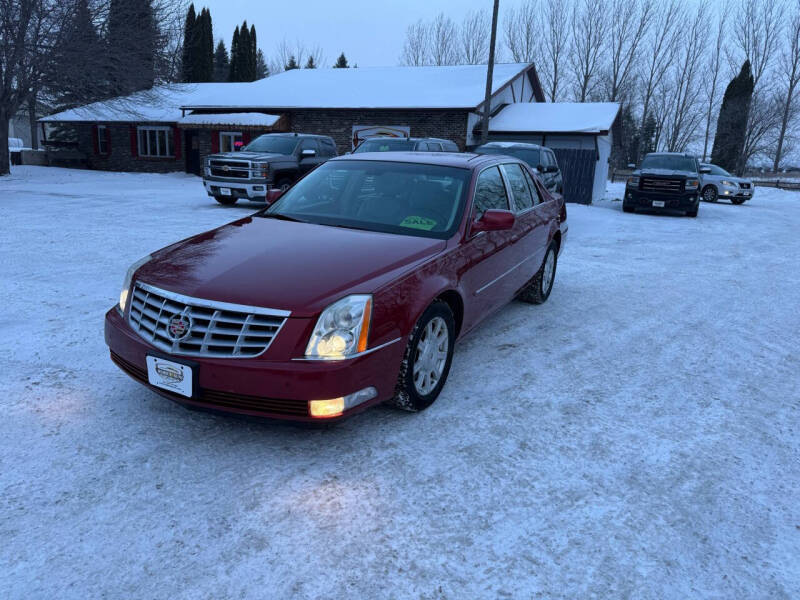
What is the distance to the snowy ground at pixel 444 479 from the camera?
7.82ft

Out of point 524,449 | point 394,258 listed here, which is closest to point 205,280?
point 394,258

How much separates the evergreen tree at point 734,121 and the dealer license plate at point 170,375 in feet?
190

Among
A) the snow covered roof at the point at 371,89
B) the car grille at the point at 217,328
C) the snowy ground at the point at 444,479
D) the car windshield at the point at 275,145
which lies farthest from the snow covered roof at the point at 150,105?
the car grille at the point at 217,328

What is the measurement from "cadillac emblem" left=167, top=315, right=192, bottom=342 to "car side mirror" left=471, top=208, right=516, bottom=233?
2084 mm

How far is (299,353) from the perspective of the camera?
2.97 m

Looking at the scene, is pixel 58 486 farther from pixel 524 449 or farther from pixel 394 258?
pixel 524 449

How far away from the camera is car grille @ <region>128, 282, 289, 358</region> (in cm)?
301

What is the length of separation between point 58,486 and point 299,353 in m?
1.28

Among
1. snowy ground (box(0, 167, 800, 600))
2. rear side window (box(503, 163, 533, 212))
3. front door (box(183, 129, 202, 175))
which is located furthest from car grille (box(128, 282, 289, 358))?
front door (box(183, 129, 202, 175))

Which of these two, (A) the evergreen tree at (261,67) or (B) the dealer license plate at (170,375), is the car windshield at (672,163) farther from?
(A) the evergreen tree at (261,67)

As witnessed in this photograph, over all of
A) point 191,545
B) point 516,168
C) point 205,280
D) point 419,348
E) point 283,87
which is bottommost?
point 191,545

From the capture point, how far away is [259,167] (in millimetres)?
13828

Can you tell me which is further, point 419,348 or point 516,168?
point 516,168

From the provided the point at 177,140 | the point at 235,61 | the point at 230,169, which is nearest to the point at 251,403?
the point at 230,169
